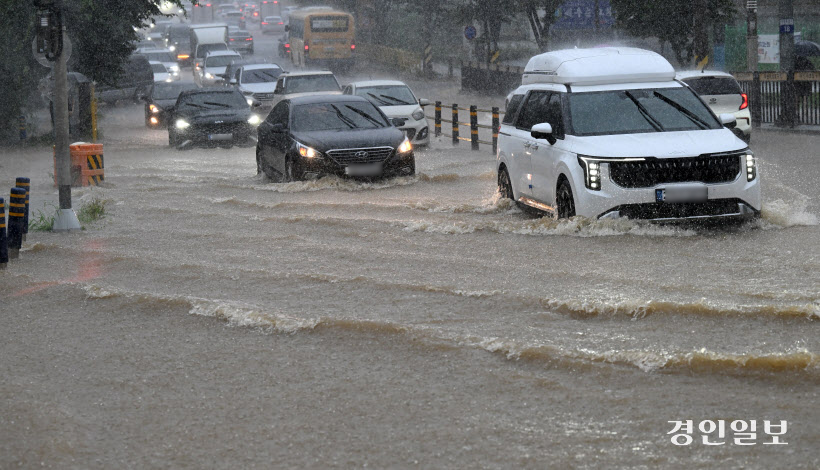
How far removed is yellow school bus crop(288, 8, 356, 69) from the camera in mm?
60469

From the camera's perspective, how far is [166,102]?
35.0 meters

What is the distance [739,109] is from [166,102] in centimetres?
1908

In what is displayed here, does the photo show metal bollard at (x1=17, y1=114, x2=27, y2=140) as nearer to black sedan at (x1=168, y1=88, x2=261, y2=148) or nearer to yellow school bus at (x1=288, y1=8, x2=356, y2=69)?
black sedan at (x1=168, y1=88, x2=261, y2=148)

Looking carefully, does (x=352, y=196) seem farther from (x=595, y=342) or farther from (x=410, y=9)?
(x=410, y=9)

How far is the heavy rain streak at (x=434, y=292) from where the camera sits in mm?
5641

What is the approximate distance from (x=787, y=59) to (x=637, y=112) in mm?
17584

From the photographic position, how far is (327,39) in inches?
2386

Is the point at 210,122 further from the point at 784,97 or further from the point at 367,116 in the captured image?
the point at 784,97

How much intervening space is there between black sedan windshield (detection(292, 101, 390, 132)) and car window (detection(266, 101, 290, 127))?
248 mm

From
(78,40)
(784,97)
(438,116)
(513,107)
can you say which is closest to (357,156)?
(513,107)

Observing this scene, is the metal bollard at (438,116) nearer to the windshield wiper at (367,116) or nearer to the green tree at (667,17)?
the windshield wiper at (367,116)

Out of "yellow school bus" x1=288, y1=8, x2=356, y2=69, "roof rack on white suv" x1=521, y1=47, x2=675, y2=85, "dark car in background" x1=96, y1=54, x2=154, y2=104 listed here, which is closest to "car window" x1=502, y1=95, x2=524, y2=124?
"roof rack on white suv" x1=521, y1=47, x2=675, y2=85

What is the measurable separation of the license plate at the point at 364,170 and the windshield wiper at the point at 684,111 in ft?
18.4

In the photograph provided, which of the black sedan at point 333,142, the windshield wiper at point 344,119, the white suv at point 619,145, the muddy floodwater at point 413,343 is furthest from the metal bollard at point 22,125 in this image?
the white suv at point 619,145
